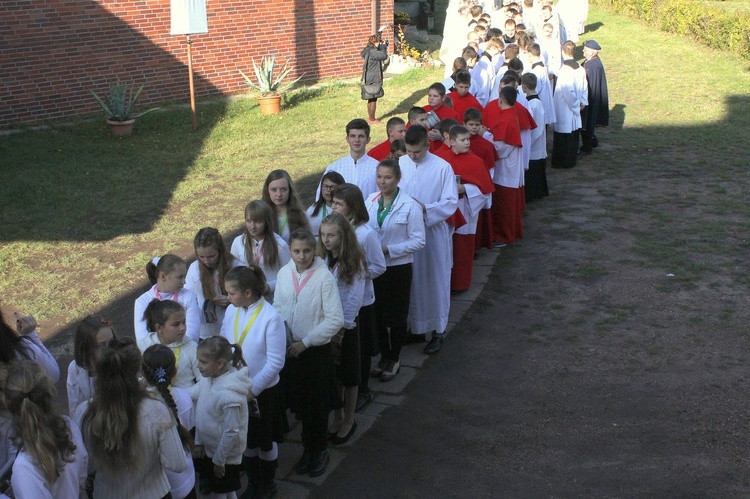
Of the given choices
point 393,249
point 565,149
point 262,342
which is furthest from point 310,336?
point 565,149

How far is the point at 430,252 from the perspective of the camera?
7.13 metres

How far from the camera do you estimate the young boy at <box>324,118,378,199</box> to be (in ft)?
22.8

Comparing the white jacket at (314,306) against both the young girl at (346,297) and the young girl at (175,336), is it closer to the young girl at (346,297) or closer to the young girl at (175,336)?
the young girl at (346,297)

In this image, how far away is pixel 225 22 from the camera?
699 inches

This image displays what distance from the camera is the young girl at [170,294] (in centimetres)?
495

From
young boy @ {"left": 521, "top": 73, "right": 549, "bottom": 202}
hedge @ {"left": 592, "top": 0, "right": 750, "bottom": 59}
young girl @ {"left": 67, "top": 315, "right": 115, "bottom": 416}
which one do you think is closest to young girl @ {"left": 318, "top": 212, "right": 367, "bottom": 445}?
young girl @ {"left": 67, "top": 315, "right": 115, "bottom": 416}

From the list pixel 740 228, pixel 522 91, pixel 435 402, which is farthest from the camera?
pixel 522 91

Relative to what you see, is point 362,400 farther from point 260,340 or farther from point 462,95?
point 462,95

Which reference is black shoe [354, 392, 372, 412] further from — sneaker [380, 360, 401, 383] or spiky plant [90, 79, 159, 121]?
spiky plant [90, 79, 159, 121]

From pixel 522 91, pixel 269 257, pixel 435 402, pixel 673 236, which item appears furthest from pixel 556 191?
pixel 269 257

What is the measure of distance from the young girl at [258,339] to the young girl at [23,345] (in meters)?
0.97

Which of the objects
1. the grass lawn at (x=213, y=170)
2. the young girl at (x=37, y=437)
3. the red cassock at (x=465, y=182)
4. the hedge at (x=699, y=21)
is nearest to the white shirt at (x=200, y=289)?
the young girl at (x=37, y=437)

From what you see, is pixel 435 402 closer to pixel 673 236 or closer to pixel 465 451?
pixel 465 451

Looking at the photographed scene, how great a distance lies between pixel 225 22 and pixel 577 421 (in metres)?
14.0
